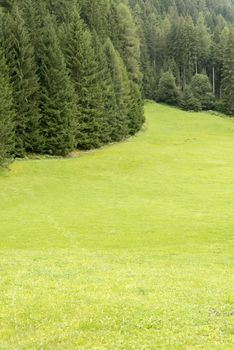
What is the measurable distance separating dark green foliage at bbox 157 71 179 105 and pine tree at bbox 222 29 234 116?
14.9 m

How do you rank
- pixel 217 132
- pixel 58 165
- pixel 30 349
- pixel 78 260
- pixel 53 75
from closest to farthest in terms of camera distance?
pixel 30 349 < pixel 78 260 < pixel 58 165 < pixel 53 75 < pixel 217 132

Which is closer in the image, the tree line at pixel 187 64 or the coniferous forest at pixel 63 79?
the coniferous forest at pixel 63 79

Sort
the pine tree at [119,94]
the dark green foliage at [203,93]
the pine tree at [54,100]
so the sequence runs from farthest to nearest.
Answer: the dark green foliage at [203,93], the pine tree at [119,94], the pine tree at [54,100]

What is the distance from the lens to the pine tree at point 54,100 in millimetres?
64250

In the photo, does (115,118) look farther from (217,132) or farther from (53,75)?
(217,132)

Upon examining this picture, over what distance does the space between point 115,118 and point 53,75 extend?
57.6 feet

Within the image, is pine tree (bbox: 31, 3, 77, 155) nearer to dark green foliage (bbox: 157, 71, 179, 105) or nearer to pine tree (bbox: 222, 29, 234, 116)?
pine tree (bbox: 222, 29, 234, 116)

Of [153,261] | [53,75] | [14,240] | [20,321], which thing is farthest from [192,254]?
[53,75]

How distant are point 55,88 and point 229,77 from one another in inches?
2929

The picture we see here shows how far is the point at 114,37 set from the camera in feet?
355

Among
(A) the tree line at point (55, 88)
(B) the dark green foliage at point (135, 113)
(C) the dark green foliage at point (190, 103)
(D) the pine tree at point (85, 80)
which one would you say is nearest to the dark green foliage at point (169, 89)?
(C) the dark green foliage at point (190, 103)

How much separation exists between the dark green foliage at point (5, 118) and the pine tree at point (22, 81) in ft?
10.9

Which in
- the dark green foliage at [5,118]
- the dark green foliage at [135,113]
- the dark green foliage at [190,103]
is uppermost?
the dark green foliage at [5,118]

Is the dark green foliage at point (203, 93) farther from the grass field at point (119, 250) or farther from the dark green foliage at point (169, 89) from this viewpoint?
the grass field at point (119, 250)
